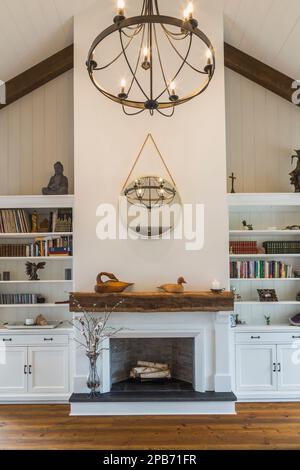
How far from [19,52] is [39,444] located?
13.5ft

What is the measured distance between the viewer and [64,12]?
4.19m

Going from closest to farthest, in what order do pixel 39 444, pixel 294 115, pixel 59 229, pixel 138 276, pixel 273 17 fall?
1. pixel 39 444
2. pixel 273 17
3. pixel 138 276
4. pixel 59 229
5. pixel 294 115

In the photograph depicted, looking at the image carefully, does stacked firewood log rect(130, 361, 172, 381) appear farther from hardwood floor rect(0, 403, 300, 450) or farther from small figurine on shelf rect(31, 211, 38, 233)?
small figurine on shelf rect(31, 211, 38, 233)

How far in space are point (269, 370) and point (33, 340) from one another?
274cm

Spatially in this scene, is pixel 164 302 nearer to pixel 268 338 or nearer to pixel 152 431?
pixel 152 431

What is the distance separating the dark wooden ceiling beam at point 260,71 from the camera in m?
4.66

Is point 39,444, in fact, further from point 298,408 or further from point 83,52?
point 83,52

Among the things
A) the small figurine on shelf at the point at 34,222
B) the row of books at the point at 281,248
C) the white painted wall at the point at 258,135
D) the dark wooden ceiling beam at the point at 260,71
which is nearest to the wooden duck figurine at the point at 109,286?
the small figurine on shelf at the point at 34,222

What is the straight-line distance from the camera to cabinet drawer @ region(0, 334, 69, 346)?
429cm

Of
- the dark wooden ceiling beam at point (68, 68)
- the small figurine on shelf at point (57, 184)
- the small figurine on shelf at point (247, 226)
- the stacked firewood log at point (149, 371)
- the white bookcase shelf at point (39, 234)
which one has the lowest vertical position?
the stacked firewood log at point (149, 371)

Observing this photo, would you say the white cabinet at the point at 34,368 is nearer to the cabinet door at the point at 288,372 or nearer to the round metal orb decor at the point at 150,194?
the round metal orb decor at the point at 150,194

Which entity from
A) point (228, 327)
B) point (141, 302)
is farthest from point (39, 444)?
point (228, 327)

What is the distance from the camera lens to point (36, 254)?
449cm

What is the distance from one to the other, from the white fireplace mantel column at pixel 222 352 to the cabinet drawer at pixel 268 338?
0.35 metres
